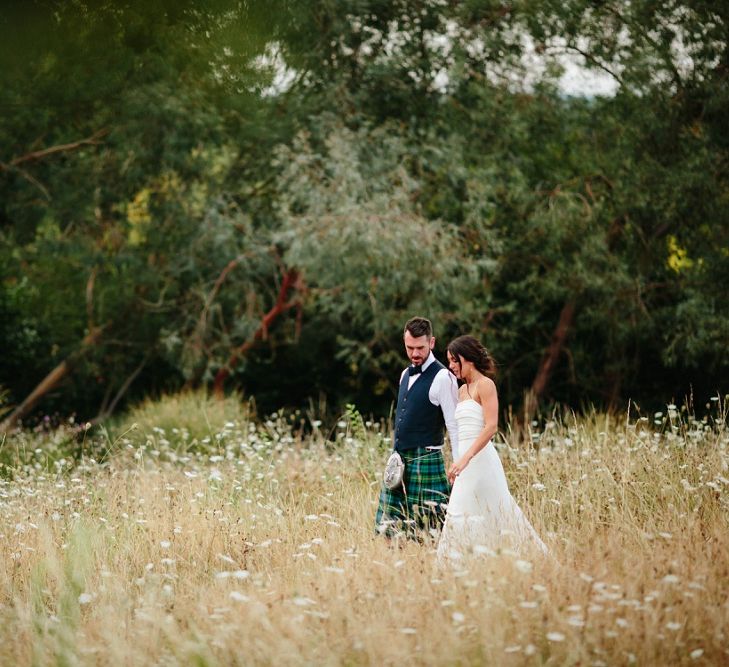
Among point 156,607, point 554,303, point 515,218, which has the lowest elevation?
point 156,607

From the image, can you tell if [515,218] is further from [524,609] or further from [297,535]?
[524,609]

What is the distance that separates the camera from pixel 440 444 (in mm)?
6027

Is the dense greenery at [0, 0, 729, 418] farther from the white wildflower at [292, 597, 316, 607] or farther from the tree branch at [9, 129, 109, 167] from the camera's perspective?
the white wildflower at [292, 597, 316, 607]

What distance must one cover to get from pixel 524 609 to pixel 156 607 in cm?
199

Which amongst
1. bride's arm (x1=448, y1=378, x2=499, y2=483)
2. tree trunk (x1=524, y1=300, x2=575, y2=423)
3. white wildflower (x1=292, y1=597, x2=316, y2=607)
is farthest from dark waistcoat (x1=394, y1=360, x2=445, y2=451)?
tree trunk (x1=524, y1=300, x2=575, y2=423)

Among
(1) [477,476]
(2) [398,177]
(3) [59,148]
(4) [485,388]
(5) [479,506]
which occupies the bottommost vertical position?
(5) [479,506]

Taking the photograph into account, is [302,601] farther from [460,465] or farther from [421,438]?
[421,438]

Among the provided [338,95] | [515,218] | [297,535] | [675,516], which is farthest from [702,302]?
[297,535]

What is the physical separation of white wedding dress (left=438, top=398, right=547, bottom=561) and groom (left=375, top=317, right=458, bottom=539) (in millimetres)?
128

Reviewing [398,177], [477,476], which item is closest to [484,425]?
[477,476]

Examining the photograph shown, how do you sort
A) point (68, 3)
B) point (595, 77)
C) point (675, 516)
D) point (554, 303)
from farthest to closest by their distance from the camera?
1. point (554, 303)
2. point (595, 77)
3. point (68, 3)
4. point (675, 516)

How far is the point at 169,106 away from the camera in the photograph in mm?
14484

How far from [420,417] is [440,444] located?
0.80 feet

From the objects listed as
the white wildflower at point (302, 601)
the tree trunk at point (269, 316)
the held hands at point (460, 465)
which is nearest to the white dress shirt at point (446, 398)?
the held hands at point (460, 465)
